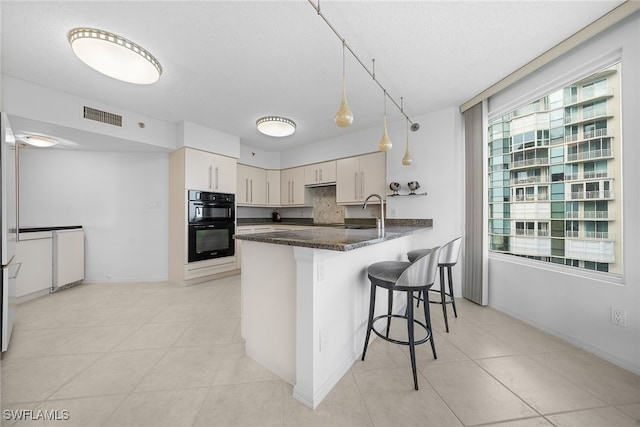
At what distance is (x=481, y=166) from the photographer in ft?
9.07

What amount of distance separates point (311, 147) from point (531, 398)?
4.41m

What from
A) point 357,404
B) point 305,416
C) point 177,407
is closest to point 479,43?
point 357,404

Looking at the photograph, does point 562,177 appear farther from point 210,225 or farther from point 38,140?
point 38,140

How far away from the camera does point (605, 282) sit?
177cm

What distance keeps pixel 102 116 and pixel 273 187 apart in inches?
116

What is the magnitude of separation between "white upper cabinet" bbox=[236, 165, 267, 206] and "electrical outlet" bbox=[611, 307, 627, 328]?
4878mm

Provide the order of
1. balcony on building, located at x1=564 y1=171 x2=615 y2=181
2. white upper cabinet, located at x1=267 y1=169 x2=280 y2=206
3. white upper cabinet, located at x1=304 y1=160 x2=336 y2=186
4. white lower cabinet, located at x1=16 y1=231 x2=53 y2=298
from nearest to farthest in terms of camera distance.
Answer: balcony on building, located at x1=564 y1=171 x2=615 y2=181, white lower cabinet, located at x1=16 y1=231 x2=53 y2=298, white upper cabinet, located at x1=304 y1=160 x2=336 y2=186, white upper cabinet, located at x1=267 y1=169 x2=280 y2=206

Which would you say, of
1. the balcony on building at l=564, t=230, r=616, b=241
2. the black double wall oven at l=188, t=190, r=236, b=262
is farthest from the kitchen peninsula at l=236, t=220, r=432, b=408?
the black double wall oven at l=188, t=190, r=236, b=262

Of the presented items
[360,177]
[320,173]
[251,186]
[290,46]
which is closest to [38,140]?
[251,186]

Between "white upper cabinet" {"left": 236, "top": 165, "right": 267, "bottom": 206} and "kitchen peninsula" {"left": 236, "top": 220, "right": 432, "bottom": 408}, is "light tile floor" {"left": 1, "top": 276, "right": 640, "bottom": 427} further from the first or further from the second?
"white upper cabinet" {"left": 236, "top": 165, "right": 267, "bottom": 206}

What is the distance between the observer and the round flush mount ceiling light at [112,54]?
1.70 meters

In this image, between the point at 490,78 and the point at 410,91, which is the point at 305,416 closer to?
the point at 410,91

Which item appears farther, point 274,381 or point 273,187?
point 273,187

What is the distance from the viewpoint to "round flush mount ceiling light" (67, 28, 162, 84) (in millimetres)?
1699
